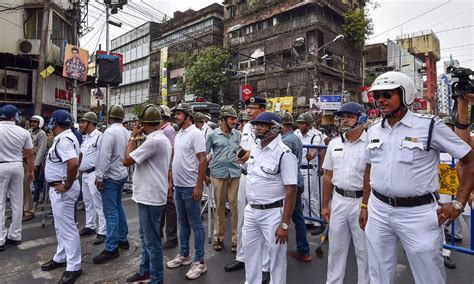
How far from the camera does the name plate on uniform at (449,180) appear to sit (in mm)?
3805

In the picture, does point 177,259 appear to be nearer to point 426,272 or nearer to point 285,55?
point 426,272

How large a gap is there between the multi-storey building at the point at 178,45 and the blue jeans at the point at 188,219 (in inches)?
1334

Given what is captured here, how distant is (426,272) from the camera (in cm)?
227

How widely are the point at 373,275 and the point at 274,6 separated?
32.8 metres

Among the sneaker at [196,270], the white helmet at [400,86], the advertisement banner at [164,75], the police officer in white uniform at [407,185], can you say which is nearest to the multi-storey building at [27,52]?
the sneaker at [196,270]

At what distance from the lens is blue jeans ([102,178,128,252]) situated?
4516 millimetres

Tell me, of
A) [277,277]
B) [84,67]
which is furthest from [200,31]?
[277,277]

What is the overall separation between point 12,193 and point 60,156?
6.51 ft

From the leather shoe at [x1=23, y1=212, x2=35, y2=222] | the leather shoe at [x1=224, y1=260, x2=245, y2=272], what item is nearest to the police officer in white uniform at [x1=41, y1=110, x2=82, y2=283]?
the leather shoe at [x1=224, y1=260, x2=245, y2=272]

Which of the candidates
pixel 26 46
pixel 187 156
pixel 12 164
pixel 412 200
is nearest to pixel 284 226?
pixel 412 200

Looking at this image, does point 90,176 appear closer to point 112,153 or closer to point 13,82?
point 112,153

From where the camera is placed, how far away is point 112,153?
4.72m

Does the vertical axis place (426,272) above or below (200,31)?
below

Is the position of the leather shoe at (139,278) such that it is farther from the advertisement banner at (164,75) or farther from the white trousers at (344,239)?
the advertisement banner at (164,75)
